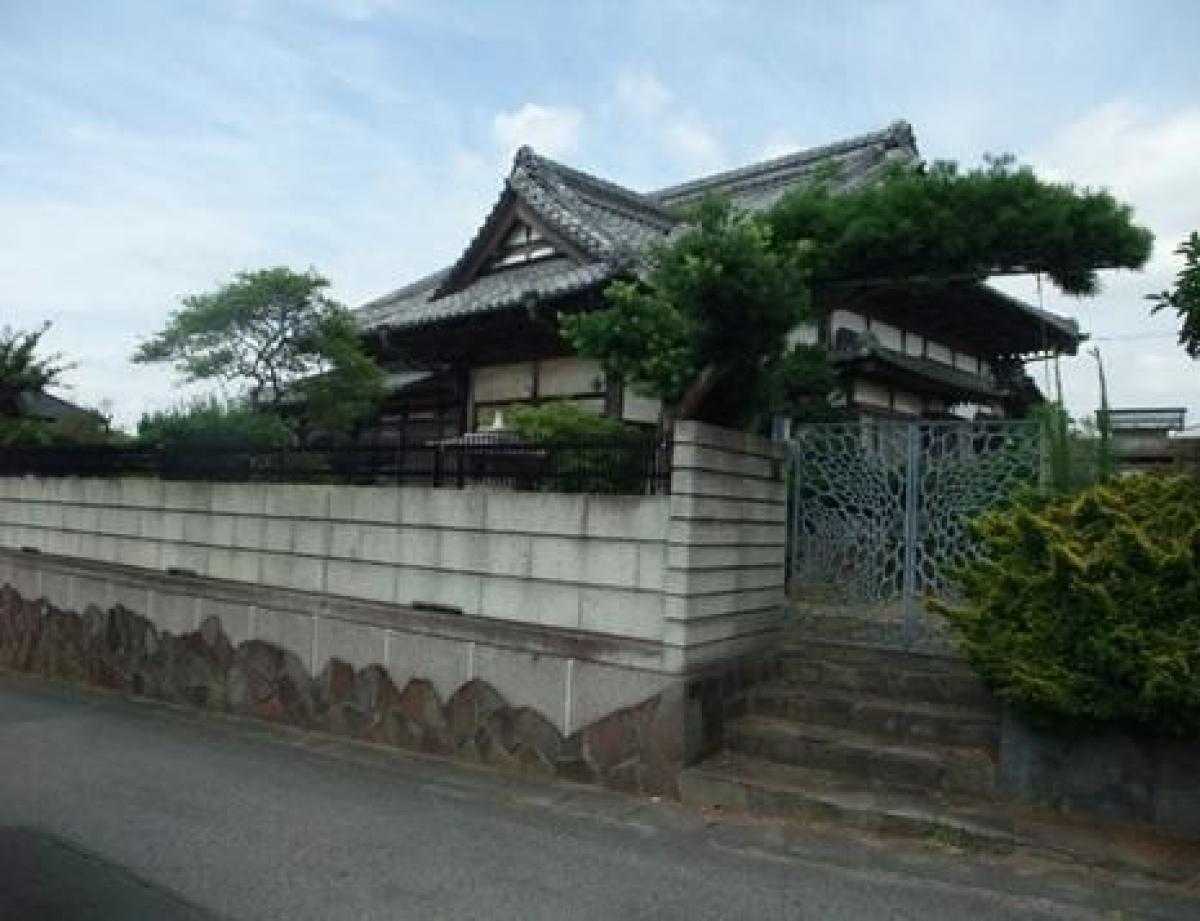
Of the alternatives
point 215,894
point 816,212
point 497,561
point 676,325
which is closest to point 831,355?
point 816,212

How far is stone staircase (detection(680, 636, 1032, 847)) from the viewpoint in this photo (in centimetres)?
587

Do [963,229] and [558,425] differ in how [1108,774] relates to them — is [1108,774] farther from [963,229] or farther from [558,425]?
[558,425]

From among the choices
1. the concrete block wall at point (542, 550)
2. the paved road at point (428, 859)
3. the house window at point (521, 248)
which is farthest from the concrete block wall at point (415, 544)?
the house window at point (521, 248)

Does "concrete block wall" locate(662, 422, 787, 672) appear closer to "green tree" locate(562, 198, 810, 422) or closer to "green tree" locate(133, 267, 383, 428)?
"green tree" locate(562, 198, 810, 422)

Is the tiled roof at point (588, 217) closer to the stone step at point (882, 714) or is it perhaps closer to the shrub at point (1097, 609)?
the stone step at point (882, 714)

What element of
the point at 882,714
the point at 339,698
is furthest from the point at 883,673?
the point at 339,698

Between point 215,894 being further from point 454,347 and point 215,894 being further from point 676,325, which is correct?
point 454,347

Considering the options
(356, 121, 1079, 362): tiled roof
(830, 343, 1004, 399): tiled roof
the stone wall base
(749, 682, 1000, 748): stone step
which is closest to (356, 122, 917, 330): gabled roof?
(356, 121, 1079, 362): tiled roof

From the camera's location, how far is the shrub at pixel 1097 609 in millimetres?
5305

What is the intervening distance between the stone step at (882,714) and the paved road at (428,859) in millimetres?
1150

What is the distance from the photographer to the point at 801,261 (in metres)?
8.55

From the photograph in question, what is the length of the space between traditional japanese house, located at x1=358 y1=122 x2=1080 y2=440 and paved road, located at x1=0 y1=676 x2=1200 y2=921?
6151 millimetres

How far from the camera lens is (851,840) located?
18.7 ft

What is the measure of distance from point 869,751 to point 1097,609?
1.71m
